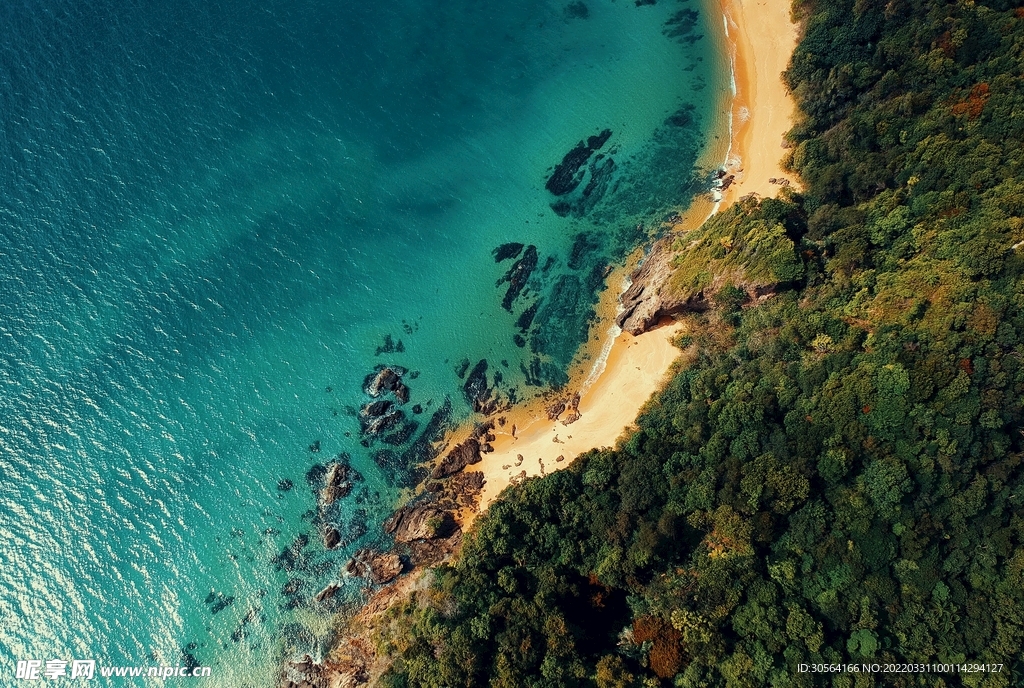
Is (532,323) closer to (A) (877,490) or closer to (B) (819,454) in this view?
(B) (819,454)

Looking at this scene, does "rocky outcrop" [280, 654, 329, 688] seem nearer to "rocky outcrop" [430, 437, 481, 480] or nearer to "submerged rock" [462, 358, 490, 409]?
"rocky outcrop" [430, 437, 481, 480]

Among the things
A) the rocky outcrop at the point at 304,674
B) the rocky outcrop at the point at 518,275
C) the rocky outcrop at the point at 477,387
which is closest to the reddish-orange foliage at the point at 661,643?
the rocky outcrop at the point at 477,387

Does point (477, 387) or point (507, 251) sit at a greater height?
point (507, 251)

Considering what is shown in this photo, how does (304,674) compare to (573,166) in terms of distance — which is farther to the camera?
(573,166)

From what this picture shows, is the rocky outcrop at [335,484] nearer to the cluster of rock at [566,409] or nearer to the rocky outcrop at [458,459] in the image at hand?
the rocky outcrop at [458,459]

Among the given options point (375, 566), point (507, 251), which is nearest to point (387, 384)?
point (375, 566)

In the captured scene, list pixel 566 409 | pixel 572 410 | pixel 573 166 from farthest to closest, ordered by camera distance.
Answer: pixel 573 166 → pixel 566 409 → pixel 572 410

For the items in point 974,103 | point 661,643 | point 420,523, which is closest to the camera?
point 661,643

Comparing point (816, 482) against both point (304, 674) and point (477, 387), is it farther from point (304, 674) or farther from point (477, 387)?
point (304, 674)
